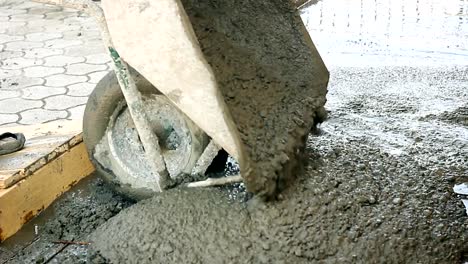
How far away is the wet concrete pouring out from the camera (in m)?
2.14

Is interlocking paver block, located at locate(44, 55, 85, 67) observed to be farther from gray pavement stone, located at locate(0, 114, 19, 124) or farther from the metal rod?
the metal rod

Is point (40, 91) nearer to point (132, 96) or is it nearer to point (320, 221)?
point (132, 96)

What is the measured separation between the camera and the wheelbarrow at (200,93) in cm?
212

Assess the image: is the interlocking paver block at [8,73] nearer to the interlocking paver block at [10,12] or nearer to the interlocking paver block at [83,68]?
the interlocking paver block at [83,68]

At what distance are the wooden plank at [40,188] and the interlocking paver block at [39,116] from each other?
0.52 m

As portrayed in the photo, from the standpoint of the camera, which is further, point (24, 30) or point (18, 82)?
point (24, 30)

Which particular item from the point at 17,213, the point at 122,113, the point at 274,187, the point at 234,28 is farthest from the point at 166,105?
the point at 17,213

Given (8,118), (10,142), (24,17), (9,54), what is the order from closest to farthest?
1. (10,142)
2. (8,118)
3. (9,54)
4. (24,17)

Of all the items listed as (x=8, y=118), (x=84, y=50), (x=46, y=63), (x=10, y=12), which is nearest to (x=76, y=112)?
(x=8, y=118)

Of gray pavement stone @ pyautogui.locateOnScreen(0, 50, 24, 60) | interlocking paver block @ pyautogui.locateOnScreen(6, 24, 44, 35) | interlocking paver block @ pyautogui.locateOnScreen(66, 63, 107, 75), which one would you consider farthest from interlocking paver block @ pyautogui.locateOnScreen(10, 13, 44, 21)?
interlocking paver block @ pyautogui.locateOnScreen(66, 63, 107, 75)

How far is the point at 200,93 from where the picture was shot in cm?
211

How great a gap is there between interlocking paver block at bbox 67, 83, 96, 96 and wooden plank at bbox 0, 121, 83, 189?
583 mm

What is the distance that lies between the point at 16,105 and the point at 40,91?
284 mm

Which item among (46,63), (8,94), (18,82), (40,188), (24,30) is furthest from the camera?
(24,30)
